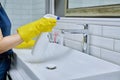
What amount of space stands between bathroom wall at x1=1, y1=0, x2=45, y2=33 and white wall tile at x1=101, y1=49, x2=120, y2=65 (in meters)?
1.27

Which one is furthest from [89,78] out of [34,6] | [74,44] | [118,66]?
[34,6]

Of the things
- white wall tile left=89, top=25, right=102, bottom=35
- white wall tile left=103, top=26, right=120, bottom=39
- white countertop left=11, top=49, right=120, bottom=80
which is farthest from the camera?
white wall tile left=89, top=25, right=102, bottom=35

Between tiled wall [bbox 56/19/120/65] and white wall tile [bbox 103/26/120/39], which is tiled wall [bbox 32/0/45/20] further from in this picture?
white wall tile [bbox 103/26/120/39]

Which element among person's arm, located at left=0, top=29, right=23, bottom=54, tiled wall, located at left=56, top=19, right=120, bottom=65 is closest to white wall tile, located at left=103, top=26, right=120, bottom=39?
tiled wall, located at left=56, top=19, right=120, bottom=65

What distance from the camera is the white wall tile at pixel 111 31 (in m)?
0.92

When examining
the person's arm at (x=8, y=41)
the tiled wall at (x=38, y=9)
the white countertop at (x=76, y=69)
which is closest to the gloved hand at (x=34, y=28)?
the person's arm at (x=8, y=41)

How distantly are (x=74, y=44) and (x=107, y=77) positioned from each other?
58cm

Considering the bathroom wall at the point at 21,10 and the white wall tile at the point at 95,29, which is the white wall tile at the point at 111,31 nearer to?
the white wall tile at the point at 95,29

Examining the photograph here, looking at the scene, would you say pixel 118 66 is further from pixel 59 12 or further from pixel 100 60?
pixel 59 12

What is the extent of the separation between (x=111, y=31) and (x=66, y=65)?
12.6 inches

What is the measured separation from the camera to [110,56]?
38.1 inches

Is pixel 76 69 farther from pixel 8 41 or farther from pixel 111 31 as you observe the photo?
pixel 8 41

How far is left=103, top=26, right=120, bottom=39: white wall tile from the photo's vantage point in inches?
36.1

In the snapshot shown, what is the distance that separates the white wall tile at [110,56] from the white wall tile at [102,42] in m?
0.03
